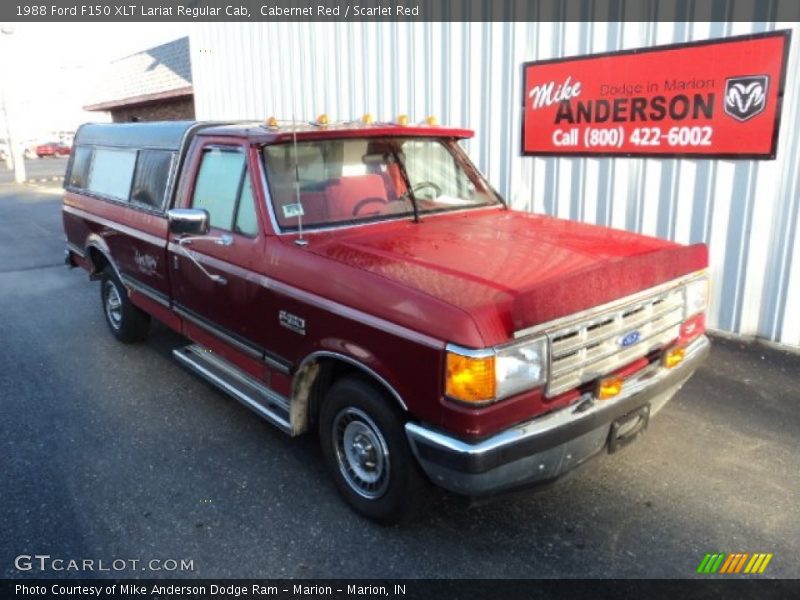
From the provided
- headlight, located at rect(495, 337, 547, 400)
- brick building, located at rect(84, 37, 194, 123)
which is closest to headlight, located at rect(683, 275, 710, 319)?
headlight, located at rect(495, 337, 547, 400)

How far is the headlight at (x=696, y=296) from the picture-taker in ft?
11.5

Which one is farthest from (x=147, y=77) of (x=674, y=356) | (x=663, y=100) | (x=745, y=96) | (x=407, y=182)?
(x=674, y=356)

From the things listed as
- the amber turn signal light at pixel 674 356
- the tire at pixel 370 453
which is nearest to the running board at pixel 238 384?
the tire at pixel 370 453

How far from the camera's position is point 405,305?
2777 mm

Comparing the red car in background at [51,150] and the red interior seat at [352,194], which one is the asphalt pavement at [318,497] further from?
the red car in background at [51,150]

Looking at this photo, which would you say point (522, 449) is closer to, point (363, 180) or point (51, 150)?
point (363, 180)

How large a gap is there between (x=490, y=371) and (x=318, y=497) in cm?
145

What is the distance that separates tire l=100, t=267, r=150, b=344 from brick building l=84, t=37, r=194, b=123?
11.1m

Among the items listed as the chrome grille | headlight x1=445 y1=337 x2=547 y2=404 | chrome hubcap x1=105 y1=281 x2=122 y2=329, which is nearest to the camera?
headlight x1=445 y1=337 x2=547 y2=404

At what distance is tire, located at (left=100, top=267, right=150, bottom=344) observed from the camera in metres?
5.69

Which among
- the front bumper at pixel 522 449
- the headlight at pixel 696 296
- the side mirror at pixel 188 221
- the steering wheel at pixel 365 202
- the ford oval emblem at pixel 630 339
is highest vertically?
the steering wheel at pixel 365 202

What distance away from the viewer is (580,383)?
2.93 metres

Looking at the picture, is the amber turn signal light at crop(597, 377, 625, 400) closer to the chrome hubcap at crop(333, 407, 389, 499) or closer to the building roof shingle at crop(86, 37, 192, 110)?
the chrome hubcap at crop(333, 407, 389, 499)

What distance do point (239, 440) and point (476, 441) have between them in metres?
2.03
